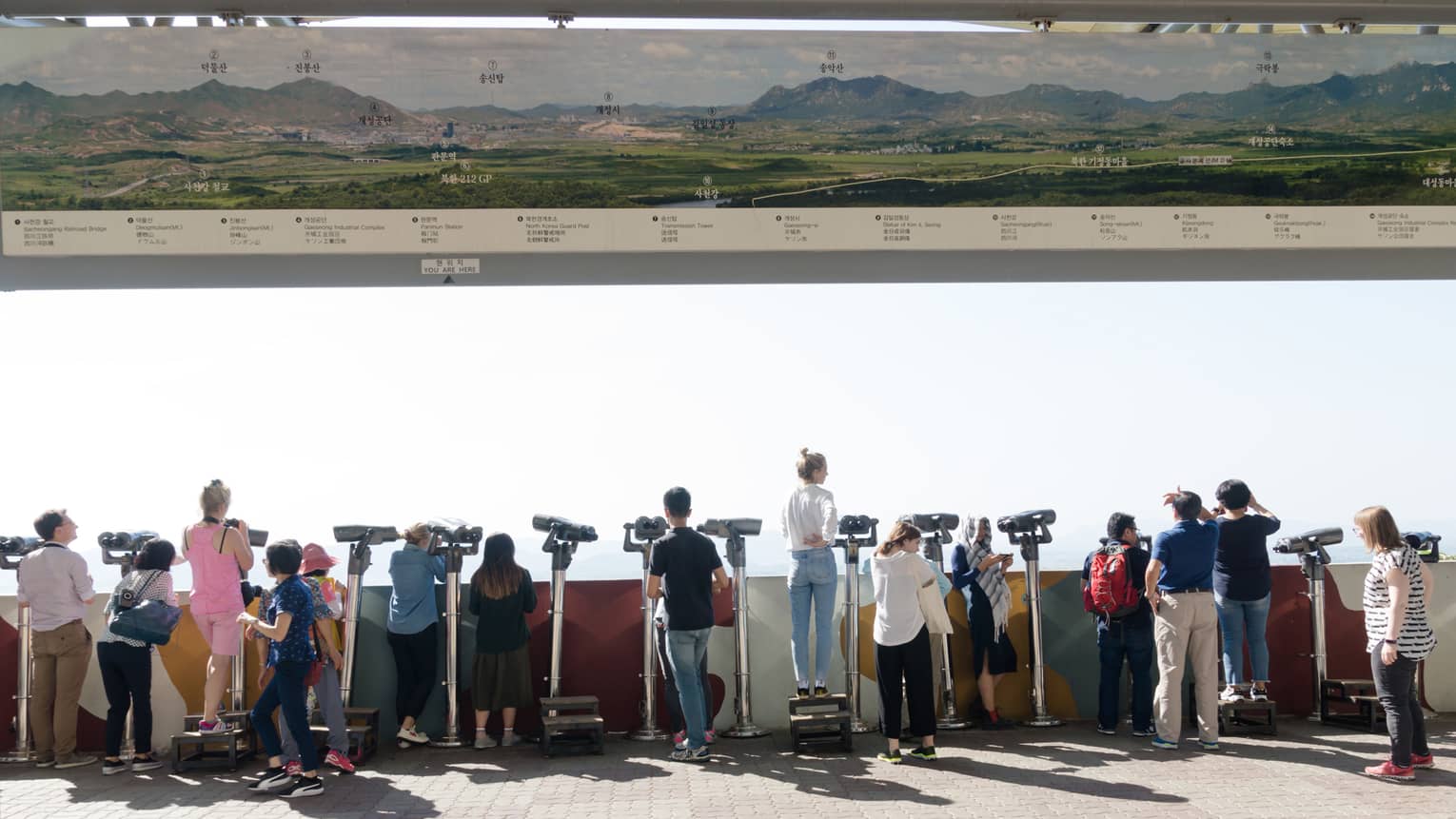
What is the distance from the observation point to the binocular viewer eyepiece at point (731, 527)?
8297 millimetres

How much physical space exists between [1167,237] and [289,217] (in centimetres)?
481

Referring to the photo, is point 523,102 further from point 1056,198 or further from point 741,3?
point 1056,198

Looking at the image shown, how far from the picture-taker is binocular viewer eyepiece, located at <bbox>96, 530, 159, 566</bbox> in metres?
8.05

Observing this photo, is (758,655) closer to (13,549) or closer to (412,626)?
(412,626)

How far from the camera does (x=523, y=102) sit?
663cm

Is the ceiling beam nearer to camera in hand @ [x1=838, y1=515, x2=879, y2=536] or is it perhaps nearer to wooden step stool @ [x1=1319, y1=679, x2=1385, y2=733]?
camera in hand @ [x1=838, y1=515, x2=879, y2=536]

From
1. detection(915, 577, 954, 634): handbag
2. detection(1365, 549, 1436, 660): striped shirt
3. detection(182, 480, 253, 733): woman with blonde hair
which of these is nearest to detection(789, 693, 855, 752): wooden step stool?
detection(915, 577, 954, 634): handbag

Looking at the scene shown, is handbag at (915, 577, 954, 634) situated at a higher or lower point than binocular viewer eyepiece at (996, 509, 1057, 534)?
lower

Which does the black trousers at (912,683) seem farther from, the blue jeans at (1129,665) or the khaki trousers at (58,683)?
the khaki trousers at (58,683)

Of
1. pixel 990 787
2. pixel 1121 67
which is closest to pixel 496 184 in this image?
pixel 1121 67

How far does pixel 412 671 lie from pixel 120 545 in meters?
2.13

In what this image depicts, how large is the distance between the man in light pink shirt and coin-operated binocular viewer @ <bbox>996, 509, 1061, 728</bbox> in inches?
246

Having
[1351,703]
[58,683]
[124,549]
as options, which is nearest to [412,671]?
[124,549]

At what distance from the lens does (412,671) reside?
26.8 feet
